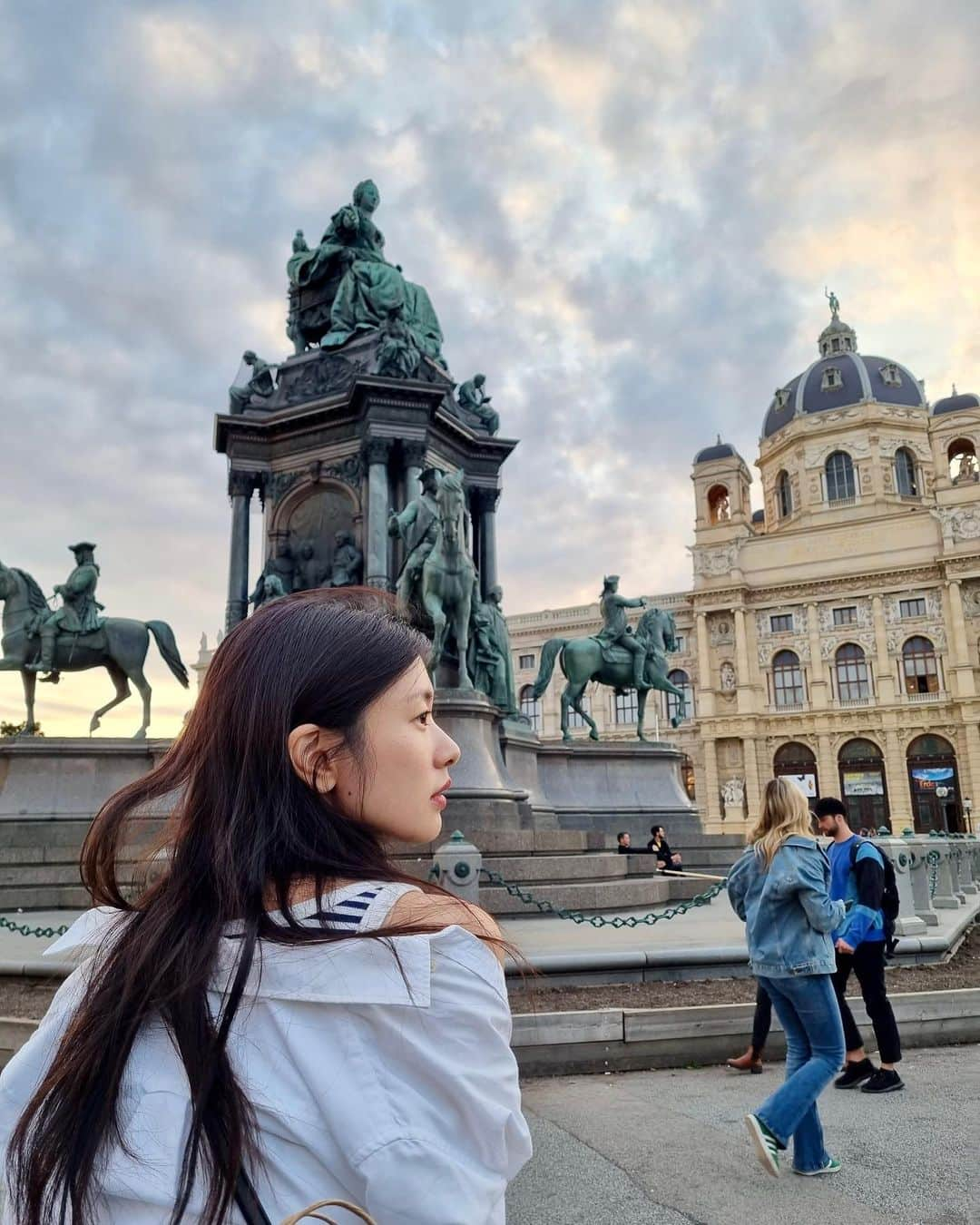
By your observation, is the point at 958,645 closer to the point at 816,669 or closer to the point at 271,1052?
the point at 816,669

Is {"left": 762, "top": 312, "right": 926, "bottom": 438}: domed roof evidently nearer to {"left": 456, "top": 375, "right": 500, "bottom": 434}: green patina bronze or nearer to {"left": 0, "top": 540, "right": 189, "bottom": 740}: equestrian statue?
{"left": 456, "top": 375, "right": 500, "bottom": 434}: green patina bronze

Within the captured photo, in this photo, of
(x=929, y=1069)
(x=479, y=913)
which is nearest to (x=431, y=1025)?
(x=479, y=913)

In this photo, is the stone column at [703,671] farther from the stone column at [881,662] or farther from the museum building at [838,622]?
the stone column at [881,662]

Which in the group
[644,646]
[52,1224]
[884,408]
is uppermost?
[884,408]

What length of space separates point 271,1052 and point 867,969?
5.42 metres

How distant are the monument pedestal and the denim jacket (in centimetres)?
691

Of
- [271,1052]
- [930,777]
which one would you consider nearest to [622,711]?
[930,777]

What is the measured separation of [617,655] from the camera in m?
18.8

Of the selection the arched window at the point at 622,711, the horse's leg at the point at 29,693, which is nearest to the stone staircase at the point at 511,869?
the horse's leg at the point at 29,693

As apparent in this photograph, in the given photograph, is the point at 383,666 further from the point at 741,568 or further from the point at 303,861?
the point at 741,568

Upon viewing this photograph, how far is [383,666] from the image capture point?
52.0 inches

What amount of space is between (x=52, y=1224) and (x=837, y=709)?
218ft

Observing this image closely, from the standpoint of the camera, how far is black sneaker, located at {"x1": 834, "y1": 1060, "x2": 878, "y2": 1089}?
538 cm

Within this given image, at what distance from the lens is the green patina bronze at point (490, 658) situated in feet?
48.0
